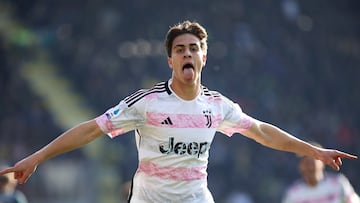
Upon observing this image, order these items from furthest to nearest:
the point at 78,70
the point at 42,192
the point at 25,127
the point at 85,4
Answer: the point at 85,4 → the point at 78,70 → the point at 25,127 → the point at 42,192

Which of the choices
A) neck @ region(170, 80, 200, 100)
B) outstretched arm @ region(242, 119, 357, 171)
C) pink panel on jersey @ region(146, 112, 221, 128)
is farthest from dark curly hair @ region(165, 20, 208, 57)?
outstretched arm @ region(242, 119, 357, 171)

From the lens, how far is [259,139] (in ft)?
21.8

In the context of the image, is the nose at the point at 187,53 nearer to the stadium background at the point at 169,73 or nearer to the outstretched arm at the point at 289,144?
the outstretched arm at the point at 289,144

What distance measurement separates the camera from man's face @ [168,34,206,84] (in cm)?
625

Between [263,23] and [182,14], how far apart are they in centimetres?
189

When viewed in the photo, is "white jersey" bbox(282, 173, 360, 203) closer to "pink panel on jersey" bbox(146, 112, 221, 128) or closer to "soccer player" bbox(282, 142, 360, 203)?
"soccer player" bbox(282, 142, 360, 203)

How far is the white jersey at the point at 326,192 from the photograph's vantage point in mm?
9211

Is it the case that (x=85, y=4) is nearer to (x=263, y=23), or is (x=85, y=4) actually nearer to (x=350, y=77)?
(x=263, y=23)

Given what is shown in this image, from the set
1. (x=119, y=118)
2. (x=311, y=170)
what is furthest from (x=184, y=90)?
(x=311, y=170)

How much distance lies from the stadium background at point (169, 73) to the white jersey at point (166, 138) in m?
10.4

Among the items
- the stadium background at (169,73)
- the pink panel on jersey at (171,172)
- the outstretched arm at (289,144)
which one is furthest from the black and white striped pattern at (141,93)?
the stadium background at (169,73)

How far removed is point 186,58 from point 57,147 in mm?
1063

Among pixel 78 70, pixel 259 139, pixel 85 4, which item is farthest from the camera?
pixel 85 4

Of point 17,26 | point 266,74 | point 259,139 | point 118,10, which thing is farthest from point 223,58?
point 259,139
